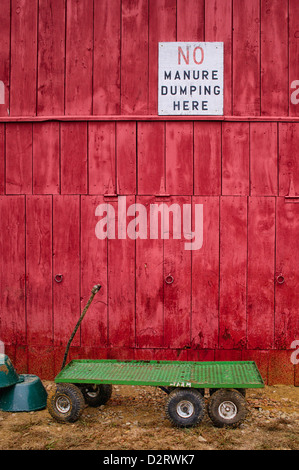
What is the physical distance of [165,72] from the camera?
5266 mm

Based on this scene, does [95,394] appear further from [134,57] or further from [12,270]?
[134,57]

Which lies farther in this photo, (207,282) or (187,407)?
(207,282)

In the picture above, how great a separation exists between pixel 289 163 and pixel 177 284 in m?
2.03

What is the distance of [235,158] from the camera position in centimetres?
524

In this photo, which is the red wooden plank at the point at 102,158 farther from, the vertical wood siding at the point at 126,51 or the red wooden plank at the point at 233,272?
the red wooden plank at the point at 233,272

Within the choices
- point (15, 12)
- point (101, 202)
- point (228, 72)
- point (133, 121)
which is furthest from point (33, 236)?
point (228, 72)

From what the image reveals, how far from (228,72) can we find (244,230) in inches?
77.3

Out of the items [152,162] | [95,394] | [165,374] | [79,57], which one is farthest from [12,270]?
[79,57]

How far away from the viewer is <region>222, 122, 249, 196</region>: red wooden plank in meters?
5.23

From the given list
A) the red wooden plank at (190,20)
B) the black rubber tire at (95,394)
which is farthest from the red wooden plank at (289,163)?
the black rubber tire at (95,394)

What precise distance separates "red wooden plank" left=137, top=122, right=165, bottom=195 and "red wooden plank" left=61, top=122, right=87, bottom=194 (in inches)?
27.8

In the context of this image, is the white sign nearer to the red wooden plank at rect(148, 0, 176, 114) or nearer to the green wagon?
the red wooden plank at rect(148, 0, 176, 114)

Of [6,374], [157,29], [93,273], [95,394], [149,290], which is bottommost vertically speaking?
[95,394]

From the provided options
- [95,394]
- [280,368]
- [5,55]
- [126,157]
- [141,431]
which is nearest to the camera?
[141,431]
